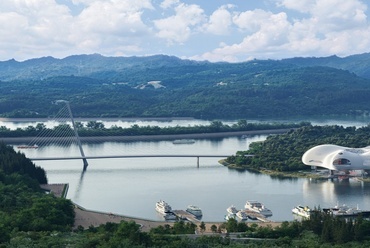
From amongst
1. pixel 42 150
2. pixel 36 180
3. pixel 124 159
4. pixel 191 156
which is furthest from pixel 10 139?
pixel 36 180

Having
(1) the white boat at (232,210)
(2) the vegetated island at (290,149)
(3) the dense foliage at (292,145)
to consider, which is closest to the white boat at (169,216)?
(1) the white boat at (232,210)

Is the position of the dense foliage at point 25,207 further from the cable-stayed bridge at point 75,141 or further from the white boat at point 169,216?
the cable-stayed bridge at point 75,141

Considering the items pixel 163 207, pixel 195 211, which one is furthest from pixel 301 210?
pixel 163 207

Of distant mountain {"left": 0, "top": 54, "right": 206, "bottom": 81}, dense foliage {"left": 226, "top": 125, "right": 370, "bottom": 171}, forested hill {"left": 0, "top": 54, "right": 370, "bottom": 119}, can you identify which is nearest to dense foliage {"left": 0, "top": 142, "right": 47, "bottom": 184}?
dense foliage {"left": 226, "top": 125, "right": 370, "bottom": 171}

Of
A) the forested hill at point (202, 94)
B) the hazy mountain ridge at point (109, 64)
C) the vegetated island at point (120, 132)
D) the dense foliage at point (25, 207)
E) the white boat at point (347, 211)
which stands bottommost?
the white boat at point (347, 211)

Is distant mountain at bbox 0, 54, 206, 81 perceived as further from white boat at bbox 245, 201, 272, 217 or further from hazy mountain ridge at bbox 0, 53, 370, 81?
white boat at bbox 245, 201, 272, 217

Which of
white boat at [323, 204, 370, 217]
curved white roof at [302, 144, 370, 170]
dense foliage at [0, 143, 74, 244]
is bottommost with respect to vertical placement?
white boat at [323, 204, 370, 217]

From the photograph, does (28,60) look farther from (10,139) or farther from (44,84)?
(10,139)
